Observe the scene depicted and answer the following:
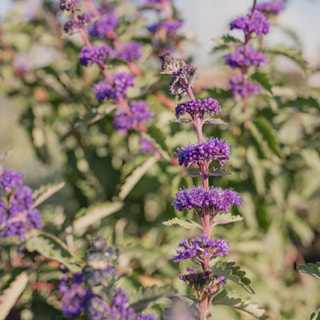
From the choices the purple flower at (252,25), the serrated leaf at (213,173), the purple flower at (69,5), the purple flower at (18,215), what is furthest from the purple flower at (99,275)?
the purple flower at (252,25)

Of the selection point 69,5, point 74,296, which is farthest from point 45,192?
point 69,5

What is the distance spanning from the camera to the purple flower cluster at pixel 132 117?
2498 millimetres

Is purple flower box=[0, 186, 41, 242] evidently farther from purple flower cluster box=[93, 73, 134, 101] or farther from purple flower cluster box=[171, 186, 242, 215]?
purple flower cluster box=[171, 186, 242, 215]

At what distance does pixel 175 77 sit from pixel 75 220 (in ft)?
4.29

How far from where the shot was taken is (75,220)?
241cm

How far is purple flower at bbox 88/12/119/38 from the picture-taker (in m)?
2.85

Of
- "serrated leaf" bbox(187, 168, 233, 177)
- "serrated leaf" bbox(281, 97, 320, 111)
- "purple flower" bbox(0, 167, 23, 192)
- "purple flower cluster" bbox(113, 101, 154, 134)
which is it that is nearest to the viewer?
"serrated leaf" bbox(187, 168, 233, 177)

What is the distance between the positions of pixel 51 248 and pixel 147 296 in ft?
2.12

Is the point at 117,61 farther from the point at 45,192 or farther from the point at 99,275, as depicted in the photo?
the point at 99,275

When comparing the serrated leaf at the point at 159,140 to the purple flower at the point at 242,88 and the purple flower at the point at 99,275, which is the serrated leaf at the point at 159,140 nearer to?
the purple flower at the point at 242,88

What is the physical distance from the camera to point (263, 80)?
2.26m

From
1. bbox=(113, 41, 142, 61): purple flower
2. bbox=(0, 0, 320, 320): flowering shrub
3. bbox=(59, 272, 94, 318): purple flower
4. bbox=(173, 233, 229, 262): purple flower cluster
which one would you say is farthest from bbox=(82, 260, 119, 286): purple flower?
bbox=(113, 41, 142, 61): purple flower

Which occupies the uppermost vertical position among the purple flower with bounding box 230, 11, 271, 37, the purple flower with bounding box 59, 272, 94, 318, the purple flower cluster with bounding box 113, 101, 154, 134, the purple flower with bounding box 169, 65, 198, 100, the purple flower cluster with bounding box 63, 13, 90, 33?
the purple flower with bounding box 230, 11, 271, 37

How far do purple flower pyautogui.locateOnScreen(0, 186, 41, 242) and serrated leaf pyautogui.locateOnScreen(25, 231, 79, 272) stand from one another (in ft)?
0.21
